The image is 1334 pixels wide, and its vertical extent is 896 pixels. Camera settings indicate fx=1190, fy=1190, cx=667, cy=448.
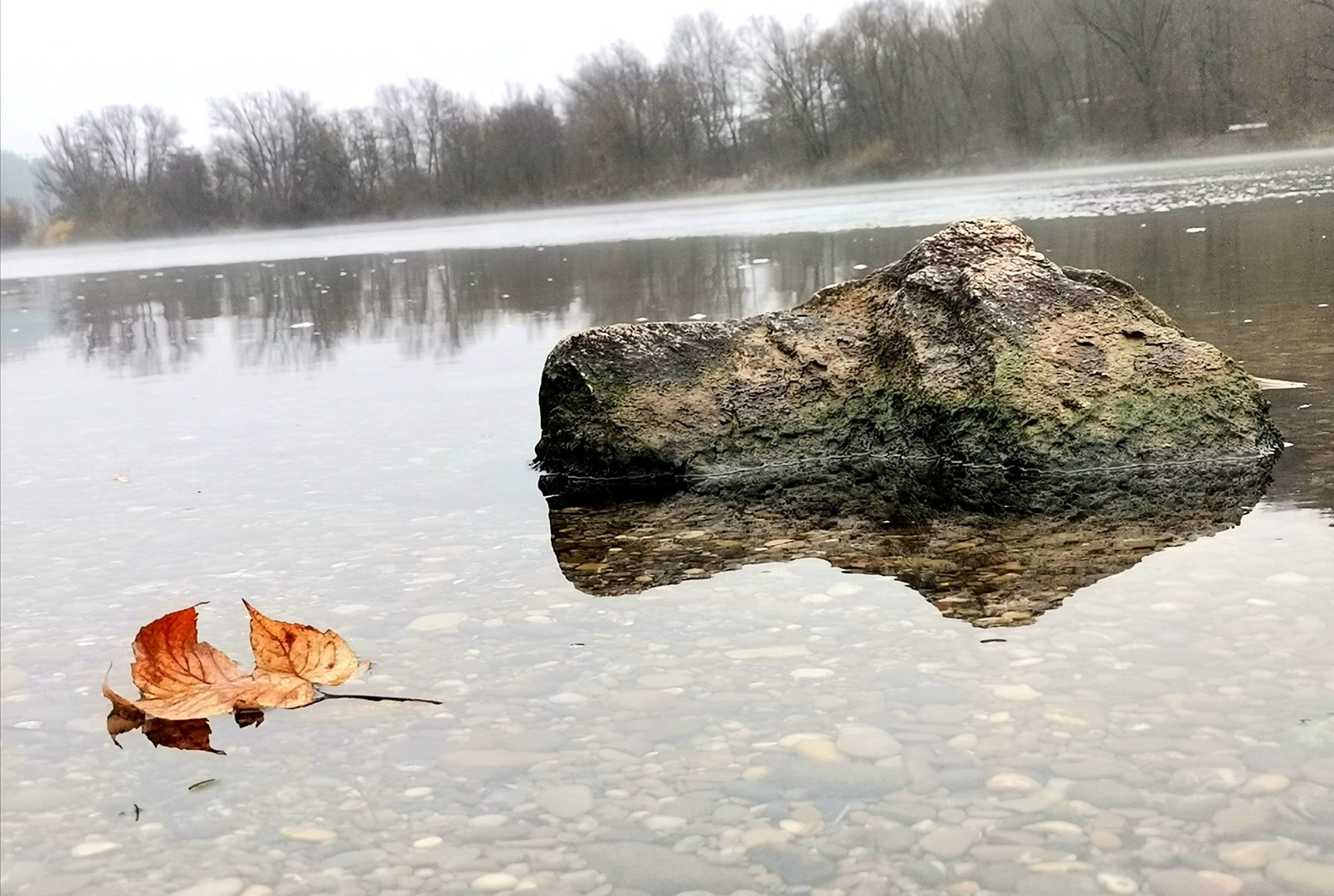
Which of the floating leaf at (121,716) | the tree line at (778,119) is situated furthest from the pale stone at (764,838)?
the tree line at (778,119)

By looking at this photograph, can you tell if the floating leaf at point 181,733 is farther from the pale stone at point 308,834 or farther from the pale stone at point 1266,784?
the pale stone at point 1266,784

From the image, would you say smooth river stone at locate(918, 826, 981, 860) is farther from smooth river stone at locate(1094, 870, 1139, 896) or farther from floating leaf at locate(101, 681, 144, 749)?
floating leaf at locate(101, 681, 144, 749)

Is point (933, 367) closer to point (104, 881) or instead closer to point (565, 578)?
point (565, 578)

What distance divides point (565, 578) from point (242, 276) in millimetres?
22759

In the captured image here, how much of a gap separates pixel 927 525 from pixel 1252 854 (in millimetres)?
2185

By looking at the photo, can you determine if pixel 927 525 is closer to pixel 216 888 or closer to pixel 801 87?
pixel 216 888

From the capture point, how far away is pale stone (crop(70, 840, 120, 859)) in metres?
2.22

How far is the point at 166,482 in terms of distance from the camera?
548 cm

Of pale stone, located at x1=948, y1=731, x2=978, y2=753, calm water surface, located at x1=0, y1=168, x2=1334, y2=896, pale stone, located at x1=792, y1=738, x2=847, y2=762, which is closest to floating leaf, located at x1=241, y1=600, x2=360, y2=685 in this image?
calm water surface, located at x1=0, y1=168, x2=1334, y2=896

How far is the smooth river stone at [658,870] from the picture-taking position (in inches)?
77.0

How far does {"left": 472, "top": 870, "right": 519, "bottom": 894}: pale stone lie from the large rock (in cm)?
318

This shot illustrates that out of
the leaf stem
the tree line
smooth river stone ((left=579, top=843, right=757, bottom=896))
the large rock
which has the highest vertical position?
the tree line

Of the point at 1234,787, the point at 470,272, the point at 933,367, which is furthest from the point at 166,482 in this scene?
the point at 470,272

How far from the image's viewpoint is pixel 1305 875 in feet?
6.02
